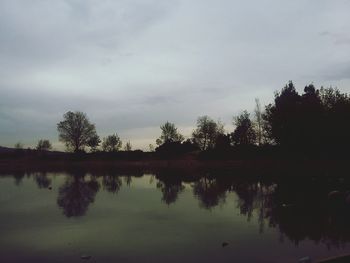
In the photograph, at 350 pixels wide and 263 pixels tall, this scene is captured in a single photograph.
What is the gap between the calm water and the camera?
1518 cm

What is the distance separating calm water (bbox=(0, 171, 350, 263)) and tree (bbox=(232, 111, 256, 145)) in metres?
66.3

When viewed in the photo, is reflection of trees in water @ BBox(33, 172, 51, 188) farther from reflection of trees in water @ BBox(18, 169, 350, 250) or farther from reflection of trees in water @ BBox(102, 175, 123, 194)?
reflection of trees in water @ BBox(18, 169, 350, 250)

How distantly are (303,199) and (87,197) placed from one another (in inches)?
568

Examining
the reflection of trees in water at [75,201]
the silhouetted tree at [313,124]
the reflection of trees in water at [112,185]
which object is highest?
the silhouetted tree at [313,124]

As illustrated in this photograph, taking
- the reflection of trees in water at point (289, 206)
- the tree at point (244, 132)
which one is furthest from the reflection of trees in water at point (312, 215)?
the tree at point (244, 132)

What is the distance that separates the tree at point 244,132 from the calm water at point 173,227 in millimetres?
66313

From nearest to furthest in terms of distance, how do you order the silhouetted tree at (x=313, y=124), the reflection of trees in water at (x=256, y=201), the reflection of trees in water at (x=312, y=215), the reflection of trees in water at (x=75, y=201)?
the reflection of trees in water at (x=312, y=215) < the reflection of trees in water at (x=256, y=201) < the reflection of trees in water at (x=75, y=201) < the silhouetted tree at (x=313, y=124)

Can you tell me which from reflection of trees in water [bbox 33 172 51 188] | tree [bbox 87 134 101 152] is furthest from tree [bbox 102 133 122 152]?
reflection of trees in water [bbox 33 172 51 188]

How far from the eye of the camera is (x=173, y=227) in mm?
19953

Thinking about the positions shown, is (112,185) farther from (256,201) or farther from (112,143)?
(112,143)

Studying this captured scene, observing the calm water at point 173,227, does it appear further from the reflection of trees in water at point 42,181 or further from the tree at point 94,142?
the tree at point 94,142

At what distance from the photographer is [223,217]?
23.1m

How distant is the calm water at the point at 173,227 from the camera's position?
1518 centimetres

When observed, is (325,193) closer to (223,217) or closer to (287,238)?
(223,217)
